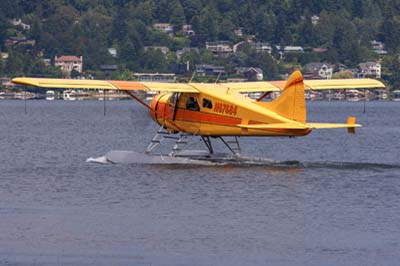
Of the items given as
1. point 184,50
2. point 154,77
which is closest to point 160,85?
point 154,77

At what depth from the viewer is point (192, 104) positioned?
3938 centimetres

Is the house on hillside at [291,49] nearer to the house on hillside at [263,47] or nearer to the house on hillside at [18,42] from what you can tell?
the house on hillside at [263,47]

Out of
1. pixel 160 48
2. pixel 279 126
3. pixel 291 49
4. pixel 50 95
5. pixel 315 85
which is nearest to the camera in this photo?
pixel 279 126

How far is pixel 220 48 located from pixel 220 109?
155 m

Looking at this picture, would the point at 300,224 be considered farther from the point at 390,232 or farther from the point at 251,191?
the point at 251,191

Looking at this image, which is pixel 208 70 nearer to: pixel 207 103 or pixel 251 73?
pixel 251 73

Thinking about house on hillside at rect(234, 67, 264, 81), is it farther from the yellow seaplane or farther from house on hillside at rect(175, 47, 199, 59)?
the yellow seaplane

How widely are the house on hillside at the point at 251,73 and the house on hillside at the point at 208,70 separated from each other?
7.79 ft

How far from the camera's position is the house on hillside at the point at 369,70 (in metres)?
171

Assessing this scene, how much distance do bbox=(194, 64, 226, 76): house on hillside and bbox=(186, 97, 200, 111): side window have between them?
123467mm

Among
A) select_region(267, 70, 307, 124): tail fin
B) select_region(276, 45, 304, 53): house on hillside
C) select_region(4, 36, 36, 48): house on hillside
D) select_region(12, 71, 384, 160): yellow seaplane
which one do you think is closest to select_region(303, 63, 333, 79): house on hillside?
select_region(276, 45, 304, 53): house on hillside

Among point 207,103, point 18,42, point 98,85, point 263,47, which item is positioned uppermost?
point 98,85

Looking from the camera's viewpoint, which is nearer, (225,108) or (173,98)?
(225,108)

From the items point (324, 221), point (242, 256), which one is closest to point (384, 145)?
point (324, 221)
